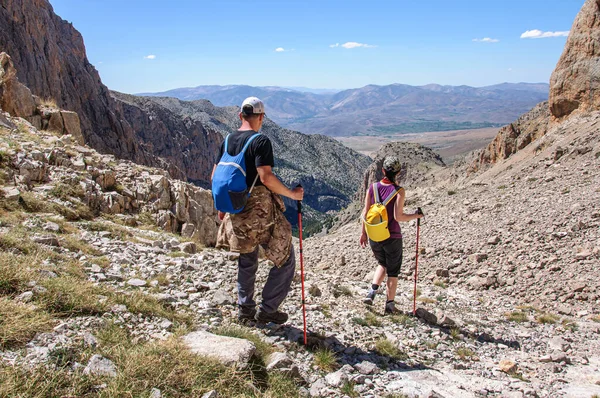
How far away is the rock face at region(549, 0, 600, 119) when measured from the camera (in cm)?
2236

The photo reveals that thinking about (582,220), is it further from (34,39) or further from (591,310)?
(34,39)

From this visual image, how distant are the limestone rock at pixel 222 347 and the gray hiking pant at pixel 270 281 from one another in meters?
0.96

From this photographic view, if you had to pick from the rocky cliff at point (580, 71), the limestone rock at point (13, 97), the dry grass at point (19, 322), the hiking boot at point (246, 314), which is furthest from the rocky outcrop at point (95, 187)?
the rocky cliff at point (580, 71)

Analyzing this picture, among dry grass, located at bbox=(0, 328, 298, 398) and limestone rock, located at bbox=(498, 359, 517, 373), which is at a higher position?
dry grass, located at bbox=(0, 328, 298, 398)

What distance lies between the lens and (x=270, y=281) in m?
5.18

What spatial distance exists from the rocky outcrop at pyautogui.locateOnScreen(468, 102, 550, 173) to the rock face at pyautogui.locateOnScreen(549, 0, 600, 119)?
16.1 feet

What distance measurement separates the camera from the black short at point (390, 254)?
6703 mm

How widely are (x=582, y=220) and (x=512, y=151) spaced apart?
24.5 m

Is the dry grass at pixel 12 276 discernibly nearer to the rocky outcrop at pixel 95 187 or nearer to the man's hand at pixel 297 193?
the man's hand at pixel 297 193

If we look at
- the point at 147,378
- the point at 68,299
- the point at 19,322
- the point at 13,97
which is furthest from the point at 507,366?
the point at 13,97

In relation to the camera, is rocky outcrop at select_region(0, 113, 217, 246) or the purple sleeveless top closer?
the purple sleeveless top

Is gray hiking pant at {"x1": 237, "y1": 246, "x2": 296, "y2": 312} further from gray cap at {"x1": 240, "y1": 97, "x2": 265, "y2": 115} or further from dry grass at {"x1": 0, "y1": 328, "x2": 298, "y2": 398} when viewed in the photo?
gray cap at {"x1": 240, "y1": 97, "x2": 265, "y2": 115}

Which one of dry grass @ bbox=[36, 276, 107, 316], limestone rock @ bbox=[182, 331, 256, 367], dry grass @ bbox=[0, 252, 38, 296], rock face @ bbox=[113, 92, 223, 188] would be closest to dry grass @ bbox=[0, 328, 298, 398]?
limestone rock @ bbox=[182, 331, 256, 367]

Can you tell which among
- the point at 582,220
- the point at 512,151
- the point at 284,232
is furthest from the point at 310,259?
the point at 512,151
